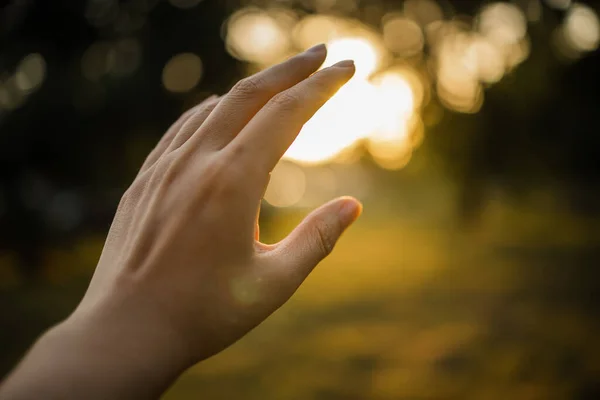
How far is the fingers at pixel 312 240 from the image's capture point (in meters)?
2.06

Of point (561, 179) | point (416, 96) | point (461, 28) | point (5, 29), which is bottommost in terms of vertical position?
point (561, 179)

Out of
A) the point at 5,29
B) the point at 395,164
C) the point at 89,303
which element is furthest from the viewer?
the point at 395,164

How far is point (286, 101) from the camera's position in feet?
6.60

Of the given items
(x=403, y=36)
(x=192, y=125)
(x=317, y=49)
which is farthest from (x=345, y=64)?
(x=403, y=36)

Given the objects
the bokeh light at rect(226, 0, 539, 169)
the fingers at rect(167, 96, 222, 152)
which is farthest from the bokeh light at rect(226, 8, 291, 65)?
the fingers at rect(167, 96, 222, 152)

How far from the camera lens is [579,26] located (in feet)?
49.0

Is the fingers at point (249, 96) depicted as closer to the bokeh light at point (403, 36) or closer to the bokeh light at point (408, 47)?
the bokeh light at point (408, 47)

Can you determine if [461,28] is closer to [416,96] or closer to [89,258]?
[416,96]

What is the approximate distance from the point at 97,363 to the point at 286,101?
1.12 meters

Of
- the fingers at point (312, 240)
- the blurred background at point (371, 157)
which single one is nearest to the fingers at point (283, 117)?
the fingers at point (312, 240)

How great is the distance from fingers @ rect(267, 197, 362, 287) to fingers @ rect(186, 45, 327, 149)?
18.9 inches

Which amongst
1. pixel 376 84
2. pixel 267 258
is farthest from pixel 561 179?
pixel 267 258

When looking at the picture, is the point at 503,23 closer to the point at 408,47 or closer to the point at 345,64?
the point at 408,47

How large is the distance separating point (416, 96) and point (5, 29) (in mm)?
11558
